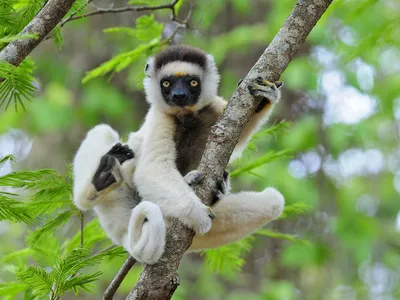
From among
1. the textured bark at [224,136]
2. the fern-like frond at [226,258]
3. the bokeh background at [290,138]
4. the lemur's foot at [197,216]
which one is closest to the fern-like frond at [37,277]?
the textured bark at [224,136]

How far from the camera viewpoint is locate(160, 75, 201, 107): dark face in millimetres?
4676

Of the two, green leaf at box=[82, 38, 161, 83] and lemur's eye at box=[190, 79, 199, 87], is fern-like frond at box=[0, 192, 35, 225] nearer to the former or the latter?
green leaf at box=[82, 38, 161, 83]

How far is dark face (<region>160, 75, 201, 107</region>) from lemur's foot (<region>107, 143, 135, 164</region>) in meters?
0.60

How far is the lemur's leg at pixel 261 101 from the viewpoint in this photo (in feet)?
12.2

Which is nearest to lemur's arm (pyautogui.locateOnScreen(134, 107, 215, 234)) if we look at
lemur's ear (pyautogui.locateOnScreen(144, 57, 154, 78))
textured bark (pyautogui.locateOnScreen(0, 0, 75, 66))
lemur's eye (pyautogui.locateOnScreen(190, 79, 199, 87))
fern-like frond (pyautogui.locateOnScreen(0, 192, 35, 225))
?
lemur's eye (pyautogui.locateOnScreen(190, 79, 199, 87))

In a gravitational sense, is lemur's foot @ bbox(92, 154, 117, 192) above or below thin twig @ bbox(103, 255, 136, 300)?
above

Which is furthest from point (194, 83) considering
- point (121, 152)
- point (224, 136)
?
point (224, 136)

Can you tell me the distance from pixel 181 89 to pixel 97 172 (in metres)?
1.05

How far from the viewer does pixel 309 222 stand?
33.4 feet

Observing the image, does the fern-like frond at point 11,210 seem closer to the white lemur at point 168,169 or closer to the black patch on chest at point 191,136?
the white lemur at point 168,169

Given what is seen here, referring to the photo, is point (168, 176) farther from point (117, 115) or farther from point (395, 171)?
point (395, 171)

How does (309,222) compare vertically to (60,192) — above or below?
below

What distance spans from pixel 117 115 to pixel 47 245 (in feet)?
21.7

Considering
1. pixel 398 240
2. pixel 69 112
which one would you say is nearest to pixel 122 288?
pixel 69 112
